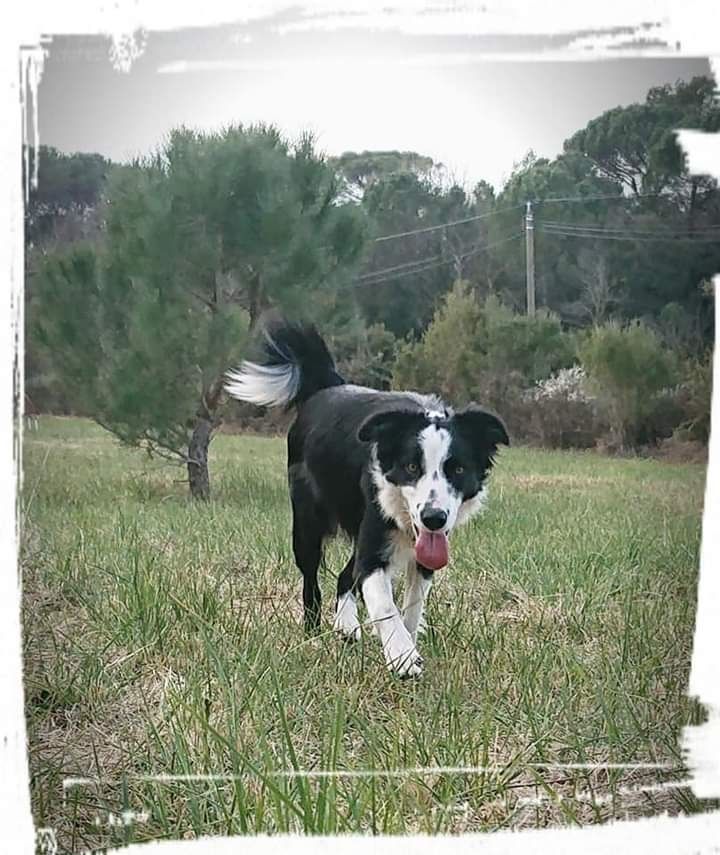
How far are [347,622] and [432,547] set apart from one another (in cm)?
17

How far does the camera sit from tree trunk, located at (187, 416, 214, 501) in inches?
58.6

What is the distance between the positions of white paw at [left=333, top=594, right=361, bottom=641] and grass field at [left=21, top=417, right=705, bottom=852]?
0.07ft

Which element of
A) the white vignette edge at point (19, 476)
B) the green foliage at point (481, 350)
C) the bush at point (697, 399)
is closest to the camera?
the white vignette edge at point (19, 476)

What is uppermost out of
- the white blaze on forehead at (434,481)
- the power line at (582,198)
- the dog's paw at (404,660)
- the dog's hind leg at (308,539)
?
the power line at (582,198)

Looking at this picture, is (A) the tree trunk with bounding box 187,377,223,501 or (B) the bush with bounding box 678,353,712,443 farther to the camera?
(A) the tree trunk with bounding box 187,377,223,501

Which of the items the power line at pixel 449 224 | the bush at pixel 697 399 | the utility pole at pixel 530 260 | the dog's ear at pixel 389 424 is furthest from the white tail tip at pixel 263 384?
the bush at pixel 697 399

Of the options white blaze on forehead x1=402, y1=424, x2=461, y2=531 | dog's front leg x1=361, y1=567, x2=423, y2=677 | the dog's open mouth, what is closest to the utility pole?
white blaze on forehead x1=402, y1=424, x2=461, y2=531

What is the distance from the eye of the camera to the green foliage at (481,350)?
1422 mm

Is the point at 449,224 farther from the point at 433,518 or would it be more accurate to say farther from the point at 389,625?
the point at 389,625

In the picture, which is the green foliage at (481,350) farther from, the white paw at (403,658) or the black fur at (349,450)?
the white paw at (403,658)

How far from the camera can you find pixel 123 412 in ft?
4.83

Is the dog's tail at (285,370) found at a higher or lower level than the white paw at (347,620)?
higher

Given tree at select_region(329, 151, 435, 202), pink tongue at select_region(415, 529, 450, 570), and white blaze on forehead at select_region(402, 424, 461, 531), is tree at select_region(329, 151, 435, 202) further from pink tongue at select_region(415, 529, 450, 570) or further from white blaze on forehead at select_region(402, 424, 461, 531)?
pink tongue at select_region(415, 529, 450, 570)

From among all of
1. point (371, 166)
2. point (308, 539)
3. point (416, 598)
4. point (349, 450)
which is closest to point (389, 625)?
point (416, 598)
